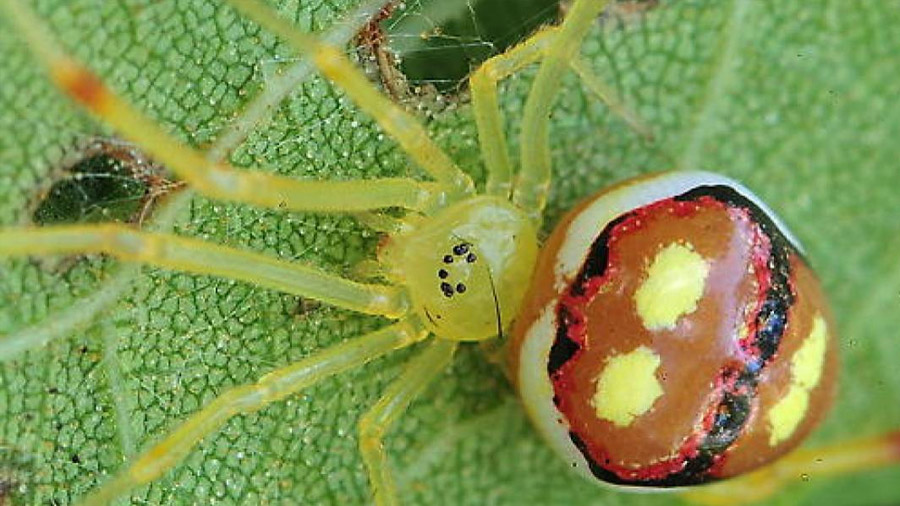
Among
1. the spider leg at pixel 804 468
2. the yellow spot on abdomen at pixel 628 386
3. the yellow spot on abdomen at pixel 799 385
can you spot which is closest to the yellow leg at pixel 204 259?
the yellow spot on abdomen at pixel 628 386

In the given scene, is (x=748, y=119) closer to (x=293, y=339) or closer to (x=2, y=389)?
(x=293, y=339)

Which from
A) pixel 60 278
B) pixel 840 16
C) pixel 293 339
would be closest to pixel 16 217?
pixel 60 278

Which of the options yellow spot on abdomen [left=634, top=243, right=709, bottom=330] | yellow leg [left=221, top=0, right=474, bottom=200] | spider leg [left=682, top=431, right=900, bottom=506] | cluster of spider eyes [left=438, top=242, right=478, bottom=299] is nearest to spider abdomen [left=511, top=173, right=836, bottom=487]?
yellow spot on abdomen [left=634, top=243, right=709, bottom=330]

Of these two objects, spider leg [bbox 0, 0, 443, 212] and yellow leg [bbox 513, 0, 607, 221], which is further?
Result: yellow leg [bbox 513, 0, 607, 221]

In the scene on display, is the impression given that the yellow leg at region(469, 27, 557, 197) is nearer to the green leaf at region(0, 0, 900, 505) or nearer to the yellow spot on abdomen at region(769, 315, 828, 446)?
the green leaf at region(0, 0, 900, 505)

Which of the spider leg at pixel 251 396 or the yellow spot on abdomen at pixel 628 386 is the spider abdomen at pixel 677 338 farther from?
the spider leg at pixel 251 396
